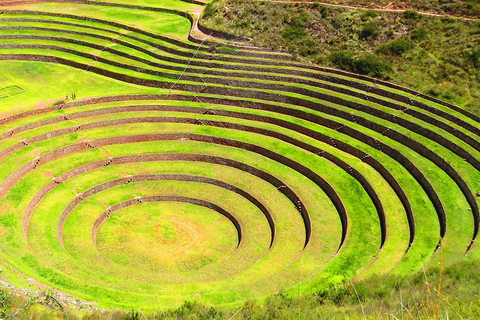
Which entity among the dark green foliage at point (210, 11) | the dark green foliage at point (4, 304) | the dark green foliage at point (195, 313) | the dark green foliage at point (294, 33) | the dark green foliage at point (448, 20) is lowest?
the dark green foliage at point (4, 304)

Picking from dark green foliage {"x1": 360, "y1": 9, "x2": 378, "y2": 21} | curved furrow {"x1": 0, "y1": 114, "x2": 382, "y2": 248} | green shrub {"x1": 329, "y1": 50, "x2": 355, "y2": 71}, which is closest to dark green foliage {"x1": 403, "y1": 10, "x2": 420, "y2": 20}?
dark green foliage {"x1": 360, "y1": 9, "x2": 378, "y2": 21}

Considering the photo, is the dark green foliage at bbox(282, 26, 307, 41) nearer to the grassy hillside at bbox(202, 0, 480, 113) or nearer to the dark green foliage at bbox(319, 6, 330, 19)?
the grassy hillside at bbox(202, 0, 480, 113)

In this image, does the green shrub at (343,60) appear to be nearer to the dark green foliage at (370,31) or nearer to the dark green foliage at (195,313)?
the dark green foliage at (370,31)

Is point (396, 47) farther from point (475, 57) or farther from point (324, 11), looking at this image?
point (324, 11)

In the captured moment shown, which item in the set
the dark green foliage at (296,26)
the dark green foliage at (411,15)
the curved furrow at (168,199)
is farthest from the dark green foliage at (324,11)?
the curved furrow at (168,199)

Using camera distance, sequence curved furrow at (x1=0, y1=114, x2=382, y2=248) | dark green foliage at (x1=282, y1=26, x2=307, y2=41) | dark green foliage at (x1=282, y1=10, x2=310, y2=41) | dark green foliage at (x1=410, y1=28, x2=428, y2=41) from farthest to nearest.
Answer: dark green foliage at (x1=282, y1=10, x2=310, y2=41), dark green foliage at (x1=282, y1=26, x2=307, y2=41), dark green foliage at (x1=410, y1=28, x2=428, y2=41), curved furrow at (x1=0, y1=114, x2=382, y2=248)

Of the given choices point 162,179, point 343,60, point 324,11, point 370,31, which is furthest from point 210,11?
point 162,179
